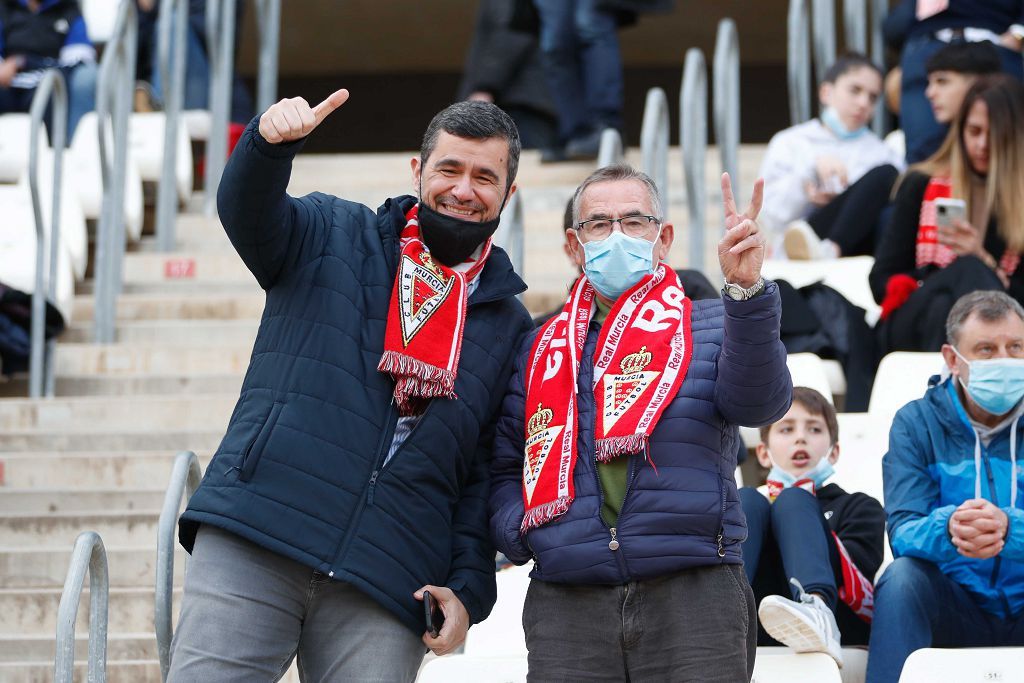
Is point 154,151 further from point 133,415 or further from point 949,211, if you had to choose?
point 949,211

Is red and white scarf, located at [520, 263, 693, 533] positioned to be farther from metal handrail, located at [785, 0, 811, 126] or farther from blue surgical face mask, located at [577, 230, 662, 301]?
metal handrail, located at [785, 0, 811, 126]

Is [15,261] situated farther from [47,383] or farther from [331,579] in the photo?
[331,579]

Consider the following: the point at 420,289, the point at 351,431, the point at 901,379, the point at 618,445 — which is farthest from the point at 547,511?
the point at 901,379

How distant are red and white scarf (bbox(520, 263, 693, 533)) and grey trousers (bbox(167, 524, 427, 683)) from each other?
1.14 ft

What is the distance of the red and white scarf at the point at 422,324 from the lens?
3252 millimetres

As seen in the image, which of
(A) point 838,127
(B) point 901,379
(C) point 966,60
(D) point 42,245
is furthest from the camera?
(A) point 838,127

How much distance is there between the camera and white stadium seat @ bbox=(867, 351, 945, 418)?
5.24m

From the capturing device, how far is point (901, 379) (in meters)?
5.30

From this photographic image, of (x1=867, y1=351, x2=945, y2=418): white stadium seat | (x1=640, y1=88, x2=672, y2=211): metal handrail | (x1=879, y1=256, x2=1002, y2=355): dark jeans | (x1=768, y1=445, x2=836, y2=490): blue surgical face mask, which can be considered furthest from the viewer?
(x1=640, y1=88, x2=672, y2=211): metal handrail

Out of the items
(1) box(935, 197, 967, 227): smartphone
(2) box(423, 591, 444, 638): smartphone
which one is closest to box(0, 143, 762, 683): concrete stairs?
(1) box(935, 197, 967, 227): smartphone

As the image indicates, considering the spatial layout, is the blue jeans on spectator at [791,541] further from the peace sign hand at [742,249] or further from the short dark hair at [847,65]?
the short dark hair at [847,65]

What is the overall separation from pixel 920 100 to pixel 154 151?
3358 millimetres

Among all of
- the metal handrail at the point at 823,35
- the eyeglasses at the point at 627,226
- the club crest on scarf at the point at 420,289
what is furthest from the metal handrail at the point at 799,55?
the club crest on scarf at the point at 420,289

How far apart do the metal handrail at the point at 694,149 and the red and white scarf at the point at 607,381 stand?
318 centimetres
